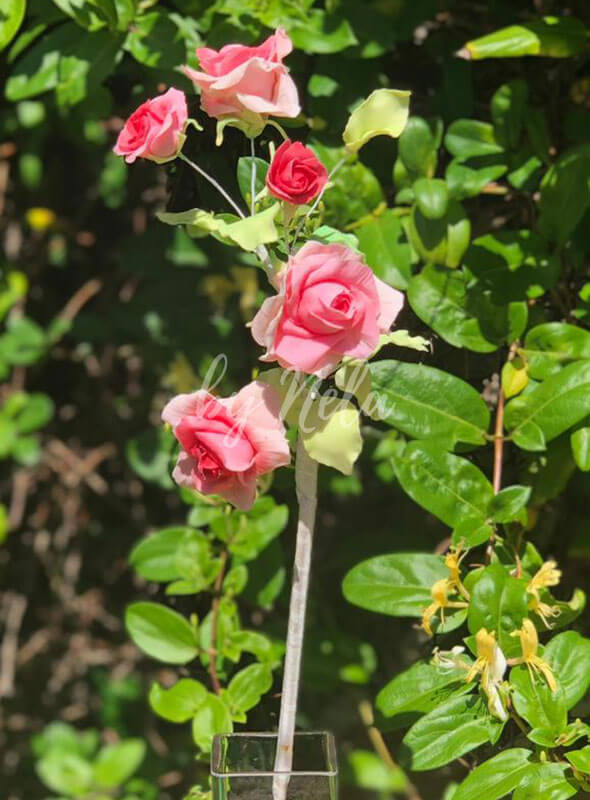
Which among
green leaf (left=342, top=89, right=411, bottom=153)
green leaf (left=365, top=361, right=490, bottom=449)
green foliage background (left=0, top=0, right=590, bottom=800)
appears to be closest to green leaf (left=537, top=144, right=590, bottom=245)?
green foliage background (left=0, top=0, right=590, bottom=800)

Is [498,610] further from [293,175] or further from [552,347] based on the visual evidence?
[293,175]

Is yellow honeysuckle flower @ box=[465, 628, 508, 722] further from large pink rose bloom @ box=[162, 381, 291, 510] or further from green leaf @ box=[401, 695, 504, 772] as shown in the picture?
large pink rose bloom @ box=[162, 381, 291, 510]

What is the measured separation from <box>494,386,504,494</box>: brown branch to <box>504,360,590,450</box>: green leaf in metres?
0.01

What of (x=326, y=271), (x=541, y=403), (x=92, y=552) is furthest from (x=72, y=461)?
(x=326, y=271)

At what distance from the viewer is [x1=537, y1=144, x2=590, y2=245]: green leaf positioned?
1221 mm

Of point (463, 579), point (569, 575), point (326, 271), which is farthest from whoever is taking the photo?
point (569, 575)

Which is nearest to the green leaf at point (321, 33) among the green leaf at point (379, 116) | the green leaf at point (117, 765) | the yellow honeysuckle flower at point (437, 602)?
the green leaf at point (379, 116)

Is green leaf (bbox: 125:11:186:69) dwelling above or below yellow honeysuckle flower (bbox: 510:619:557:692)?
above

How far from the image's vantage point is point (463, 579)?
1083 mm

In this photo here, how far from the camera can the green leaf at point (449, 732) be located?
978mm

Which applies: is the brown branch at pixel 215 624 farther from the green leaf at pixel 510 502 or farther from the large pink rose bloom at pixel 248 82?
the large pink rose bloom at pixel 248 82

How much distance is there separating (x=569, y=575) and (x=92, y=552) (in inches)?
36.1

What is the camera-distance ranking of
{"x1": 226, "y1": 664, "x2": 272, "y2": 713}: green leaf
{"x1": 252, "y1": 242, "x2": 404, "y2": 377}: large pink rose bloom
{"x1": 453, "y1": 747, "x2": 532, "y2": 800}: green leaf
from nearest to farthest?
{"x1": 252, "y1": 242, "x2": 404, "y2": 377}: large pink rose bloom, {"x1": 453, "y1": 747, "x2": 532, "y2": 800}: green leaf, {"x1": 226, "y1": 664, "x2": 272, "y2": 713}: green leaf

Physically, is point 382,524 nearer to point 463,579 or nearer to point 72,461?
point 72,461
